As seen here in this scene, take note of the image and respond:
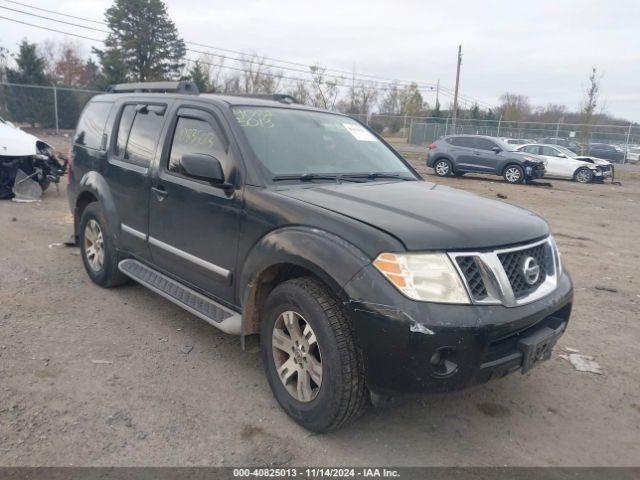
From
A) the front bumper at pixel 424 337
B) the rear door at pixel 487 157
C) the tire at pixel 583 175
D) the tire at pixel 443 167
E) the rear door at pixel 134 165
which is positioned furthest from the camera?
the tire at pixel 583 175

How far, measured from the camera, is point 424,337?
2447 millimetres

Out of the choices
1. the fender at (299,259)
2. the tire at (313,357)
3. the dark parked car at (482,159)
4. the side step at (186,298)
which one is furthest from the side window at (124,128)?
the dark parked car at (482,159)

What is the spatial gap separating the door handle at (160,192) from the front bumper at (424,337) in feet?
6.68

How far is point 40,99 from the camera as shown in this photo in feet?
79.6

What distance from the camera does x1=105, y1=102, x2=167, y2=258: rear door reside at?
430 centimetres

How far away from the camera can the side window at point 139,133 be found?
4.30 meters

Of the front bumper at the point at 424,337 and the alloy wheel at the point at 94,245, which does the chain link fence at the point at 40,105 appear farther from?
the front bumper at the point at 424,337

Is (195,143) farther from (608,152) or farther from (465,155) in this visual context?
(608,152)

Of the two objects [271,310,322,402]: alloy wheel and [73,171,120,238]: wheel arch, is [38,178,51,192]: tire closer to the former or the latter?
[73,171,120,238]: wheel arch

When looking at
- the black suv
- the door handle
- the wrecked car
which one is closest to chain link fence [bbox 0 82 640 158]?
the wrecked car

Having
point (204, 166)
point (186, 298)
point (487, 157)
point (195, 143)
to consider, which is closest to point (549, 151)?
point (487, 157)

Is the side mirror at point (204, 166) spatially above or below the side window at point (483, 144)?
above

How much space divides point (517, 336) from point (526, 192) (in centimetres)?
1382

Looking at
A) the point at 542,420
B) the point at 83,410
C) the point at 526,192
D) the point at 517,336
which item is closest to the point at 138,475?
the point at 83,410
